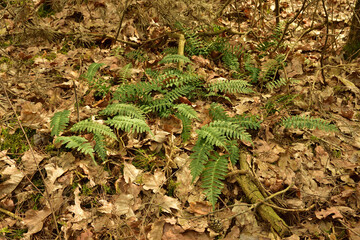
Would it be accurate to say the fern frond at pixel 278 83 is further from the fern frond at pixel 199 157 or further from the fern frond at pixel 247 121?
the fern frond at pixel 199 157

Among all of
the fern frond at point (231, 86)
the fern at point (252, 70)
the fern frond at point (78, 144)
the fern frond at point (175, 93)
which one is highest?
the fern at point (252, 70)

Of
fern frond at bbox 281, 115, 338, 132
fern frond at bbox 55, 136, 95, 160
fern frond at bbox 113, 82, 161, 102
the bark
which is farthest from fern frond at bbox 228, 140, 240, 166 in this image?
the bark

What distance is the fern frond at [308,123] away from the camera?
307 cm

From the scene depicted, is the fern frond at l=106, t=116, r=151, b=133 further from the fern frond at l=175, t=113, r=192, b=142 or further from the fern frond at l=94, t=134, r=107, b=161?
the fern frond at l=175, t=113, r=192, b=142

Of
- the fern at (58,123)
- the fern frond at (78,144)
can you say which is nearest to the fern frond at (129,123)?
the fern frond at (78,144)

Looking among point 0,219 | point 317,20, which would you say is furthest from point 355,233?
point 317,20

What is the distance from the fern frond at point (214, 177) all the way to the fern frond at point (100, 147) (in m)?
1.13

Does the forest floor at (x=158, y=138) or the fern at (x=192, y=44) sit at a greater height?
the fern at (x=192, y=44)

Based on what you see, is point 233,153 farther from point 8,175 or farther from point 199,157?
point 8,175

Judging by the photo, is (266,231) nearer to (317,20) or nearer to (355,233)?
(355,233)

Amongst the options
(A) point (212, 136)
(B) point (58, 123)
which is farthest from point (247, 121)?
(B) point (58, 123)

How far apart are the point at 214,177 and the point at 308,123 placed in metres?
1.51

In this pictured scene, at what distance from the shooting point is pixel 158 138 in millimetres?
3053

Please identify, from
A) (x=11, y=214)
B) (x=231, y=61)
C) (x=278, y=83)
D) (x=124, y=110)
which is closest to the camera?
(x=11, y=214)
